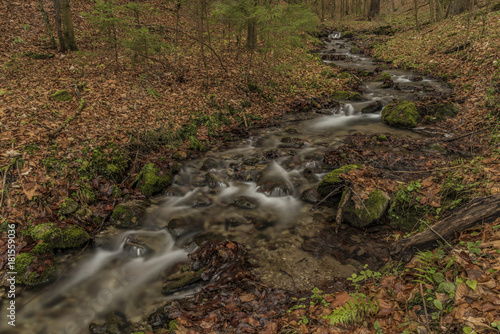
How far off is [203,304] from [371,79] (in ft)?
55.1

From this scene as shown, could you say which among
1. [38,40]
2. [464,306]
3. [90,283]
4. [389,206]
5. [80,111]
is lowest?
[90,283]

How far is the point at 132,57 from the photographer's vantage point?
440 inches

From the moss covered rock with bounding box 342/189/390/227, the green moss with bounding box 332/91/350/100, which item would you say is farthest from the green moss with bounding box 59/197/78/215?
the green moss with bounding box 332/91/350/100

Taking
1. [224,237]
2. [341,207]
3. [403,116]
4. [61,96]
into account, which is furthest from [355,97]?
[61,96]

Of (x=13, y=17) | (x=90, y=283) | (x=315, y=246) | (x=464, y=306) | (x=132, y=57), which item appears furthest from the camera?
(x=13, y=17)

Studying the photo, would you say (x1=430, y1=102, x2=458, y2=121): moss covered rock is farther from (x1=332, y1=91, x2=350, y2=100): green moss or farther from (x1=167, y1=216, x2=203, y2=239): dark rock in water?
(x1=167, y1=216, x2=203, y2=239): dark rock in water

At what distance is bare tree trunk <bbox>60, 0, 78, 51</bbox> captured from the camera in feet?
34.0

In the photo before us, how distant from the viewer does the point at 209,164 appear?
9164 millimetres

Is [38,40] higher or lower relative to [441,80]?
higher

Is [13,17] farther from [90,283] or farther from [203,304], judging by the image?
[203,304]

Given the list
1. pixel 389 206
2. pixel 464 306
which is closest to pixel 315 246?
pixel 389 206

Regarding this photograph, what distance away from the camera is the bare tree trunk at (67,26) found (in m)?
10.4

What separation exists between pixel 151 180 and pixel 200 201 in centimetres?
158

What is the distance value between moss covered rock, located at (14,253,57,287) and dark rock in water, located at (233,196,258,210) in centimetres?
429
